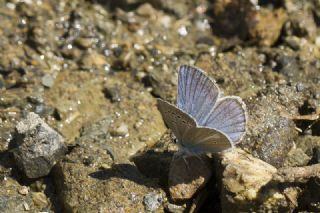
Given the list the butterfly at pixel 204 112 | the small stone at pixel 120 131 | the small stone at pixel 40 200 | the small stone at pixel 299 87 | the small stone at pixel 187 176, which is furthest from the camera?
the small stone at pixel 120 131

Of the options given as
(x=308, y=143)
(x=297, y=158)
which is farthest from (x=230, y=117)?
(x=308, y=143)

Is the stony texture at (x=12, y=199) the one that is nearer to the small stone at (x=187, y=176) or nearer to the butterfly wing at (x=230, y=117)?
the small stone at (x=187, y=176)

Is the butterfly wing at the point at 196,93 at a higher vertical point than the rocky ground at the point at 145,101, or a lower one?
higher

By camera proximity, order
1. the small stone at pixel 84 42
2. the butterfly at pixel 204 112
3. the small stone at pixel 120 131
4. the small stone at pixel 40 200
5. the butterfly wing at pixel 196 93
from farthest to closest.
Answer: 1. the small stone at pixel 84 42
2. the small stone at pixel 120 131
3. the small stone at pixel 40 200
4. the butterfly wing at pixel 196 93
5. the butterfly at pixel 204 112

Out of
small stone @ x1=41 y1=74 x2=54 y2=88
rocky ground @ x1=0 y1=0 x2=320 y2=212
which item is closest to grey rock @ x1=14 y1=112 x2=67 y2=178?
rocky ground @ x1=0 y1=0 x2=320 y2=212

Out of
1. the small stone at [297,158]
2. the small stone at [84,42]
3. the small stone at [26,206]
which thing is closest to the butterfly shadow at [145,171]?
the small stone at [26,206]

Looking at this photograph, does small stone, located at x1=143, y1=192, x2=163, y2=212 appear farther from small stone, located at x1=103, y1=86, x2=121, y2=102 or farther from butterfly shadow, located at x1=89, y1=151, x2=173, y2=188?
small stone, located at x1=103, y1=86, x2=121, y2=102
